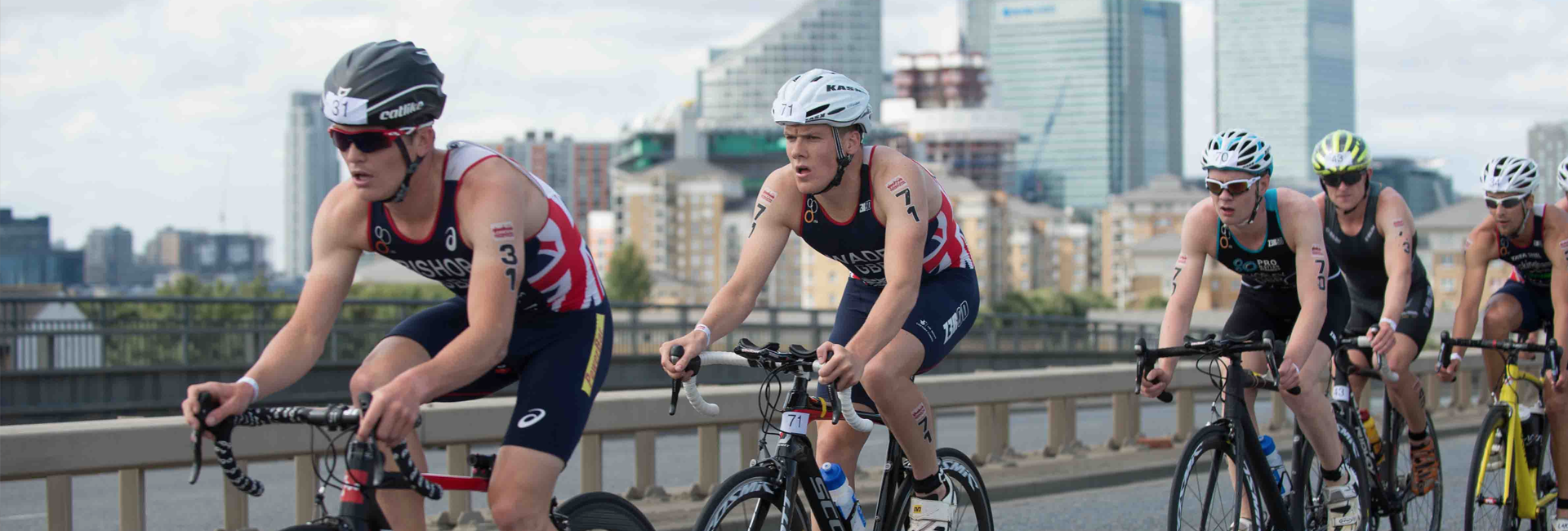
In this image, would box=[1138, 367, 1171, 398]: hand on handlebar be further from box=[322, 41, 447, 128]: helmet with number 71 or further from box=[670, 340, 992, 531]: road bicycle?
box=[322, 41, 447, 128]: helmet with number 71

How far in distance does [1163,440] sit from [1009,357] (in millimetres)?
17824

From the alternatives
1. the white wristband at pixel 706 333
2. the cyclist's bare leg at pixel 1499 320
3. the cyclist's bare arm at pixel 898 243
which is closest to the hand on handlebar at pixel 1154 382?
the cyclist's bare arm at pixel 898 243

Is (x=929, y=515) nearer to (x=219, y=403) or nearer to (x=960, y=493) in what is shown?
(x=960, y=493)

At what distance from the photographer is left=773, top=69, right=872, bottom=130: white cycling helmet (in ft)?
16.3

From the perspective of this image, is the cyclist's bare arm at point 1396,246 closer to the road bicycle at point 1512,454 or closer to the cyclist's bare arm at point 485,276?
the road bicycle at point 1512,454

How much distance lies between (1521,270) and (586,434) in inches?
188

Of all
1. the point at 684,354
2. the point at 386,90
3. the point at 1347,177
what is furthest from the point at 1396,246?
the point at 386,90

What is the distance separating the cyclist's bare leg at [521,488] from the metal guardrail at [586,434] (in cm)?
277

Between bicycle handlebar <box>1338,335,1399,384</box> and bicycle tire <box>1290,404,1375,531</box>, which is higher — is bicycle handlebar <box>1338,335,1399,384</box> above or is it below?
above

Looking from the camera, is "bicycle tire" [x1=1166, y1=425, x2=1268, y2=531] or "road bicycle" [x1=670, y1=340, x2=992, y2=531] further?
"bicycle tire" [x1=1166, y1=425, x2=1268, y2=531]

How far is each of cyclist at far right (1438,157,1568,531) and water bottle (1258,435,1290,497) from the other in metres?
1.81

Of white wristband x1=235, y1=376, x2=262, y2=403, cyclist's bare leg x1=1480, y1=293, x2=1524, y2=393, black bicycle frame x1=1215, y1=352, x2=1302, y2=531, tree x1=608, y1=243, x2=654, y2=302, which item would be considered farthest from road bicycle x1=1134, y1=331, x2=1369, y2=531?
tree x1=608, y1=243, x2=654, y2=302

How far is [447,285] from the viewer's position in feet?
14.4

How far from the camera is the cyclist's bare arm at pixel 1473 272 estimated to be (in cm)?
777
